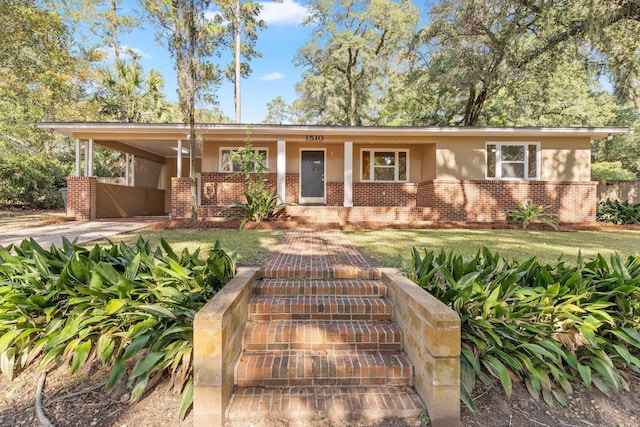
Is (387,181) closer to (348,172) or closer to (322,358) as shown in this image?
(348,172)

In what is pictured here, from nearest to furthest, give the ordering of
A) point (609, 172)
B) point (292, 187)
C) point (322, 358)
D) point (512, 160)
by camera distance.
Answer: point (322, 358) → point (512, 160) → point (292, 187) → point (609, 172)

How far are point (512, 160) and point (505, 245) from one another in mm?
6457

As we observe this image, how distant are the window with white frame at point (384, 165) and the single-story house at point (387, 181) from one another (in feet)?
0.98

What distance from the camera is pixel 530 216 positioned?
31.5 ft

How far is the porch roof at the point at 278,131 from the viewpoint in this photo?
10.3 m

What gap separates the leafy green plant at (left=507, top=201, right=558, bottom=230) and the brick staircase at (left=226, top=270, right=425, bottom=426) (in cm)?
788

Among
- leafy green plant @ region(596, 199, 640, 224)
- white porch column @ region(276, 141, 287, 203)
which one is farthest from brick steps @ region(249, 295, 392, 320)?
leafy green plant @ region(596, 199, 640, 224)

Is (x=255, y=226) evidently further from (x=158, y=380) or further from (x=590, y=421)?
(x=590, y=421)

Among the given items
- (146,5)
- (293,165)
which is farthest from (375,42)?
(146,5)

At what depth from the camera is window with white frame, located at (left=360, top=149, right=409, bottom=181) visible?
12805mm

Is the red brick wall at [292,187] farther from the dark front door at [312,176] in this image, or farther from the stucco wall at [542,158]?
the stucco wall at [542,158]

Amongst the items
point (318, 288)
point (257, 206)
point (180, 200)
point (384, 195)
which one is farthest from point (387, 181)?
point (318, 288)

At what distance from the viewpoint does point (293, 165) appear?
12695 millimetres

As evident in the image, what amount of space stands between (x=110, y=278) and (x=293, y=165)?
33.3 feet
